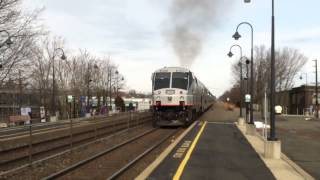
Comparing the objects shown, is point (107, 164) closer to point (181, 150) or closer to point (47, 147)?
point (47, 147)

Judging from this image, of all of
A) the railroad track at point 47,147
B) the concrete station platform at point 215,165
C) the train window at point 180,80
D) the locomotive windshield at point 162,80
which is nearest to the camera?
the concrete station platform at point 215,165

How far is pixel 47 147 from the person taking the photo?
1834 centimetres

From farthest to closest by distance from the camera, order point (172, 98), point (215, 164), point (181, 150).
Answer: point (172, 98) → point (181, 150) → point (215, 164)

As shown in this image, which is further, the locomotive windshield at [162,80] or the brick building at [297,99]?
the brick building at [297,99]

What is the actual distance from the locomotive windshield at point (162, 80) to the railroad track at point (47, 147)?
9.08 metres

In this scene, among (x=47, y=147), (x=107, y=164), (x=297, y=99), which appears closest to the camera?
(x=107, y=164)

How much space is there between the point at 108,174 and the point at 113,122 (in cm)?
1610

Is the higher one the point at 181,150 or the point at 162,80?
the point at 162,80

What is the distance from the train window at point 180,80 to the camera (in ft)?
119

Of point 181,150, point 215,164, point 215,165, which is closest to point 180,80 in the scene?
point 181,150

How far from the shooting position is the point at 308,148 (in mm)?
22297

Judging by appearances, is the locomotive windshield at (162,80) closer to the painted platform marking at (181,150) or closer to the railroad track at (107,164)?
the railroad track at (107,164)

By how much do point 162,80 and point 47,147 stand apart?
19.3 metres

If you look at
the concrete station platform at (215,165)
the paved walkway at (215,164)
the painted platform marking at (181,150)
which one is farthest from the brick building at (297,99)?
the concrete station platform at (215,165)
